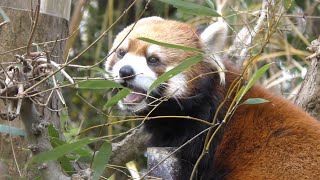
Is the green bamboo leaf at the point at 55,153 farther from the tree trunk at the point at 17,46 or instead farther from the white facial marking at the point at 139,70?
the white facial marking at the point at 139,70

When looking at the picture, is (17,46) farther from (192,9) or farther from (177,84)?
(192,9)

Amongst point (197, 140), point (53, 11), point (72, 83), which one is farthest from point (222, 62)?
point (72, 83)

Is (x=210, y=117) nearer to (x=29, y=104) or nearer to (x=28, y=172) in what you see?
(x=28, y=172)

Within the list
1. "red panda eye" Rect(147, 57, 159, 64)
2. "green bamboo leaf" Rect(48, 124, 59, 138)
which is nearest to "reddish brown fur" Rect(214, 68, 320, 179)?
"red panda eye" Rect(147, 57, 159, 64)

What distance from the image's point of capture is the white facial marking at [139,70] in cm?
282

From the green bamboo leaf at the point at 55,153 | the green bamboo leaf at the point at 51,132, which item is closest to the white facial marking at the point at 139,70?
the green bamboo leaf at the point at 51,132

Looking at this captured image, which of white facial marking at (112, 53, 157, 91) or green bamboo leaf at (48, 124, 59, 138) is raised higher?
white facial marking at (112, 53, 157, 91)

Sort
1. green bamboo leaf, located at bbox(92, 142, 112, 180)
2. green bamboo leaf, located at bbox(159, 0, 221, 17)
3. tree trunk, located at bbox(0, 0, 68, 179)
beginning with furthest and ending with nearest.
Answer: tree trunk, located at bbox(0, 0, 68, 179)
green bamboo leaf, located at bbox(159, 0, 221, 17)
green bamboo leaf, located at bbox(92, 142, 112, 180)

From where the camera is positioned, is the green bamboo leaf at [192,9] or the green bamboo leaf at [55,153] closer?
the green bamboo leaf at [55,153]

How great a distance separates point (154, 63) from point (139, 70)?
0.47 feet

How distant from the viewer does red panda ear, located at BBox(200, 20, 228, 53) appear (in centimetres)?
306

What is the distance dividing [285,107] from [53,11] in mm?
1200

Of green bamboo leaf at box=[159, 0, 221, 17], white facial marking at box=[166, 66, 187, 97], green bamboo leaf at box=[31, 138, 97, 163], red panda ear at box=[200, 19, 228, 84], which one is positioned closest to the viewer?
green bamboo leaf at box=[31, 138, 97, 163]

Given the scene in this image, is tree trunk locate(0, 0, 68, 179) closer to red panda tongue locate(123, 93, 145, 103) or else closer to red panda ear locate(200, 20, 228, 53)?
red panda tongue locate(123, 93, 145, 103)
